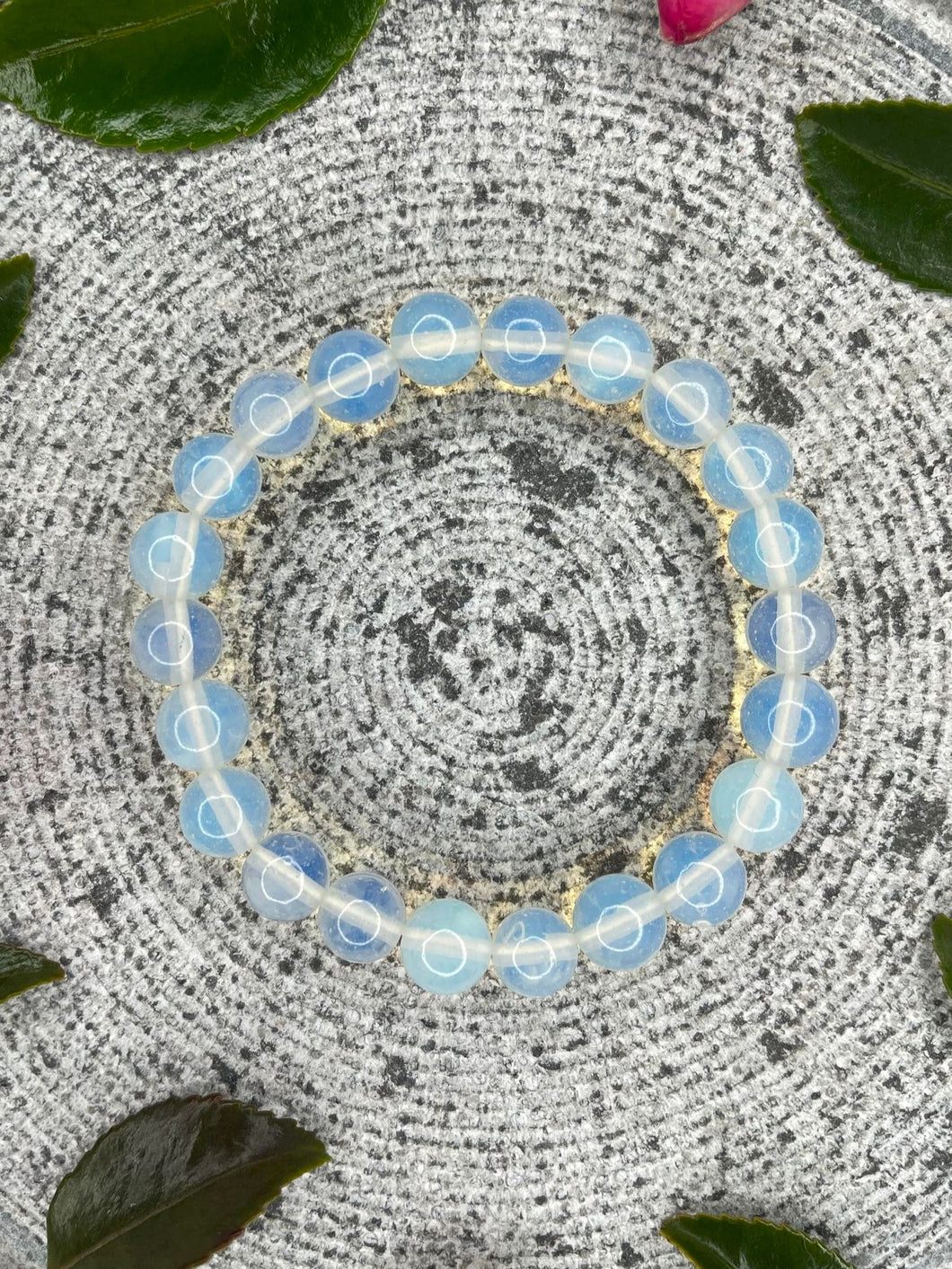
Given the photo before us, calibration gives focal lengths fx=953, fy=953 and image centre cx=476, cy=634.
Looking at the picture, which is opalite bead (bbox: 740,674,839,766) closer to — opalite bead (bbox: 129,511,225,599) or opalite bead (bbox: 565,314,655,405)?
opalite bead (bbox: 565,314,655,405)

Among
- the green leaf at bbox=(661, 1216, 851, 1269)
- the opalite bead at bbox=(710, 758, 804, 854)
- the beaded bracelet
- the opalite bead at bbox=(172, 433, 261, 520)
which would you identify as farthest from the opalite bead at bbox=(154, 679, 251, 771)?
the green leaf at bbox=(661, 1216, 851, 1269)

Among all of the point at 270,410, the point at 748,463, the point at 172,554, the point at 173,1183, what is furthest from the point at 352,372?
the point at 173,1183

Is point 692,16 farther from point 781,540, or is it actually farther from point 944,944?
point 944,944

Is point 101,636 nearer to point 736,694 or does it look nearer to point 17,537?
point 17,537

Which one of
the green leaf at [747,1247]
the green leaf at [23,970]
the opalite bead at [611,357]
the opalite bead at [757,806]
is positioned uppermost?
the opalite bead at [611,357]

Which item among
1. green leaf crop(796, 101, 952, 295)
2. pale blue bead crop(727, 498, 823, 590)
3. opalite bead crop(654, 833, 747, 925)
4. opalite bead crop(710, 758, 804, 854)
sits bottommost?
opalite bead crop(654, 833, 747, 925)

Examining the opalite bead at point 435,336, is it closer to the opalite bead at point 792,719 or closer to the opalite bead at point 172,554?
the opalite bead at point 172,554

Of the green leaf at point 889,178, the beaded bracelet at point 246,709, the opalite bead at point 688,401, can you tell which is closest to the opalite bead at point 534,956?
the beaded bracelet at point 246,709
